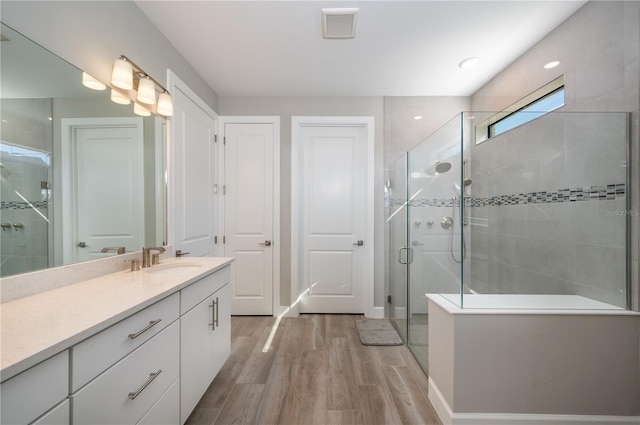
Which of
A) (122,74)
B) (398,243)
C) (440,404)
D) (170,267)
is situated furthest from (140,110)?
(440,404)

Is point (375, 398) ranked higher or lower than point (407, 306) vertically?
lower

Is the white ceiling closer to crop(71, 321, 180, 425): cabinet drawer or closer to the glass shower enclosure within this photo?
the glass shower enclosure

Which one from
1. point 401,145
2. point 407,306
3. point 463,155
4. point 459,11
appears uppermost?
point 459,11

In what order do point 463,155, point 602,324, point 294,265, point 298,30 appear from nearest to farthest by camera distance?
point 602,324
point 463,155
point 298,30
point 294,265

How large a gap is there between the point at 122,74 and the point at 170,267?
1225 mm

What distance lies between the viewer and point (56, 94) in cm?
119

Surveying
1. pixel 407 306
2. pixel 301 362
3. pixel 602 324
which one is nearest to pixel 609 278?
pixel 602 324

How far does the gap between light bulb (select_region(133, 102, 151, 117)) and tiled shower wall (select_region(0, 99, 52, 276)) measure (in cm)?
52

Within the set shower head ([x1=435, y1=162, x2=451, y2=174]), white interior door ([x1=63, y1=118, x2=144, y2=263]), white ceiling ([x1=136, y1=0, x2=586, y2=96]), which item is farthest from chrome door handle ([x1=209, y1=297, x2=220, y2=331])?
white ceiling ([x1=136, y1=0, x2=586, y2=96])

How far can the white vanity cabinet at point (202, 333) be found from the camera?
1.34 meters

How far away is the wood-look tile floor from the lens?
154 cm

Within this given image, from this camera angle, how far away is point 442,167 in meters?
1.91

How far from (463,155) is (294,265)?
209 centimetres

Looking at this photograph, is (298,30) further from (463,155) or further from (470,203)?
(470,203)
